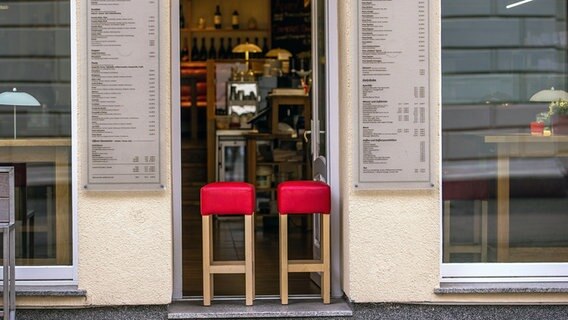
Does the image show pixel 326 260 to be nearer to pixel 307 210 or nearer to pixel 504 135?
pixel 307 210

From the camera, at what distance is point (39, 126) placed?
557cm

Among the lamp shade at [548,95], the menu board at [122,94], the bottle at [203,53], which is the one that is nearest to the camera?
the menu board at [122,94]

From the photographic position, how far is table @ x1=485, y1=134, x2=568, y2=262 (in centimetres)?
562

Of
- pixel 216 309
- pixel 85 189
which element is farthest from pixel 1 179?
pixel 216 309

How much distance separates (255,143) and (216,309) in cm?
447

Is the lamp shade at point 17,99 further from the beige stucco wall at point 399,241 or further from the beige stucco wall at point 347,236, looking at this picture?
the beige stucco wall at point 399,241

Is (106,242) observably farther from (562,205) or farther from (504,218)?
(562,205)

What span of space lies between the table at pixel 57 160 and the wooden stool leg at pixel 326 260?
158 centimetres

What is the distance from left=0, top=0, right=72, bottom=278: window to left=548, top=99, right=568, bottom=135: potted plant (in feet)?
10.00

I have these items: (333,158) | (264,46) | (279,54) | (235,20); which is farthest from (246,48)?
(333,158)

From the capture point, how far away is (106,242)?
5.31 m

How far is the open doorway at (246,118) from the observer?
7.66m

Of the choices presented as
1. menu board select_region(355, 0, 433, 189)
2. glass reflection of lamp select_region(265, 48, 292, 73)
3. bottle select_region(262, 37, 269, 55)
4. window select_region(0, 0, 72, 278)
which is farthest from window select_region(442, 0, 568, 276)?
bottle select_region(262, 37, 269, 55)

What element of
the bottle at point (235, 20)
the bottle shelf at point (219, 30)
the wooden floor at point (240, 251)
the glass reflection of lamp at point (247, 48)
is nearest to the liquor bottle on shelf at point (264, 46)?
the bottle shelf at point (219, 30)
